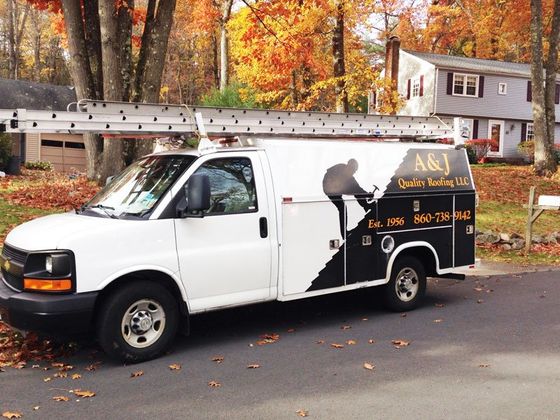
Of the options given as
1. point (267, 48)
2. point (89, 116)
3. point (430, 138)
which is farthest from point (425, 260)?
point (267, 48)

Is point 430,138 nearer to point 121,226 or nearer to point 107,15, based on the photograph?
point 121,226

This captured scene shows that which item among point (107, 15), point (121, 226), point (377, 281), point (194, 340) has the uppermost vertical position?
point (107, 15)

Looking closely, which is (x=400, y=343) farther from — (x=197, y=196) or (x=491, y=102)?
(x=491, y=102)

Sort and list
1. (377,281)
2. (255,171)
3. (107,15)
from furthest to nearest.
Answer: (107,15)
(377,281)
(255,171)

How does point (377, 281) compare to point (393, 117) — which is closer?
point (377, 281)

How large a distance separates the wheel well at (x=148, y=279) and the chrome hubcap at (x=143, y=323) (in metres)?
0.22

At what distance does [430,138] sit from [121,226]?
4.91 meters

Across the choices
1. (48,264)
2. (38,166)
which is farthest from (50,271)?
(38,166)

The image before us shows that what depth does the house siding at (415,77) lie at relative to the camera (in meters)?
36.7

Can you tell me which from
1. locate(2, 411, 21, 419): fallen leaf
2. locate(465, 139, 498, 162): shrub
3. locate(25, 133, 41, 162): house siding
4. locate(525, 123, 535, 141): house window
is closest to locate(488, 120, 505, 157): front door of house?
locate(525, 123, 535, 141): house window

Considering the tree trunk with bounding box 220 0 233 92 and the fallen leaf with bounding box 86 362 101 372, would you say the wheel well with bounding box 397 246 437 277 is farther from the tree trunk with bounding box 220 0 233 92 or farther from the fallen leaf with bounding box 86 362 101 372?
the tree trunk with bounding box 220 0 233 92

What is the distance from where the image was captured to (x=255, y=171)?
632 centimetres

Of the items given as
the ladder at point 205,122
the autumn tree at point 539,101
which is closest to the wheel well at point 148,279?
the ladder at point 205,122

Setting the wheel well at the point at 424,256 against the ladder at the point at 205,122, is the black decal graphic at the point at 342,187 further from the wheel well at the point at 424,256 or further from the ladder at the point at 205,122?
the wheel well at the point at 424,256
